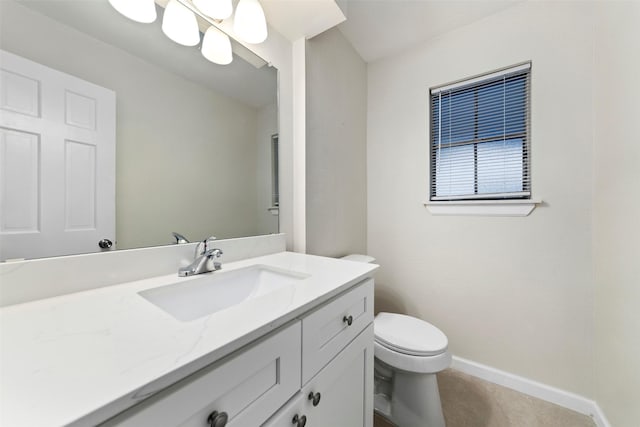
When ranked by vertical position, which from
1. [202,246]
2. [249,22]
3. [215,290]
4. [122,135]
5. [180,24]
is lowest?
[215,290]

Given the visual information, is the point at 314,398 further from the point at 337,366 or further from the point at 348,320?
the point at 348,320

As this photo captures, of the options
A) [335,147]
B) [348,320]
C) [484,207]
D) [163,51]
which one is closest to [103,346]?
[348,320]

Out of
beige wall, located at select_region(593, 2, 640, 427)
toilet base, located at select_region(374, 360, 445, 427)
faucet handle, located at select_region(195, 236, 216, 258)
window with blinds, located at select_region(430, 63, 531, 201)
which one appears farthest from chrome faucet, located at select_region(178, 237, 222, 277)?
beige wall, located at select_region(593, 2, 640, 427)

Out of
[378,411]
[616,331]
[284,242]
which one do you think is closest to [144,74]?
[284,242]

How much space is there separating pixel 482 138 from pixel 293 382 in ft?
5.67

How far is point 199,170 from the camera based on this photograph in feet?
3.22

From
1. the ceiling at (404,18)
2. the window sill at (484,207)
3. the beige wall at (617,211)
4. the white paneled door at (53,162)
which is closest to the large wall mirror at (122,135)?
the white paneled door at (53,162)

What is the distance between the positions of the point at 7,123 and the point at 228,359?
0.77 meters

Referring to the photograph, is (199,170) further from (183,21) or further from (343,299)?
(343,299)

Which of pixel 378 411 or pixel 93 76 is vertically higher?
pixel 93 76

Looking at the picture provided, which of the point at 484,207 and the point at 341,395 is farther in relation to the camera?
the point at 484,207

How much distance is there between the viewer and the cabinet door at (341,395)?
595 mm

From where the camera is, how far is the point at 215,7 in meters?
0.93

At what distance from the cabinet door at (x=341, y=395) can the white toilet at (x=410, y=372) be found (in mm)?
271
